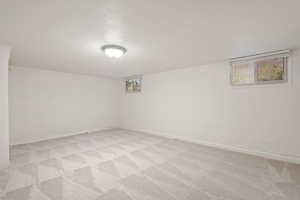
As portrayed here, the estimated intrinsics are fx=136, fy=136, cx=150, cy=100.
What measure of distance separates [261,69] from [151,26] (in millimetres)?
2764

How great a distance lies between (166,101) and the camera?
471cm

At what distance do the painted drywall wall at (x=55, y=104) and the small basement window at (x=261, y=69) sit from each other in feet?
15.9

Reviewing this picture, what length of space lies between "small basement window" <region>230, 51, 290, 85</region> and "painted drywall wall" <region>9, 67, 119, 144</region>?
4861 mm

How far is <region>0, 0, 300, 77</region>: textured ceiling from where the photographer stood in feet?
4.79

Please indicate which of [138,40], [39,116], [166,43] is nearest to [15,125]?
[39,116]

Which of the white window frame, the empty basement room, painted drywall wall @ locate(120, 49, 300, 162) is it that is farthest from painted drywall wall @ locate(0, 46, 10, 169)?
the white window frame

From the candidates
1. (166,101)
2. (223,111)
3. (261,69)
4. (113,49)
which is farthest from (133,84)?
(261,69)

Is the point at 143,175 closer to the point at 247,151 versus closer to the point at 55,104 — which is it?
the point at 247,151

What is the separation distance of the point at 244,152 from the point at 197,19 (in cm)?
318

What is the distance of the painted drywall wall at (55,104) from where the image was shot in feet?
12.8

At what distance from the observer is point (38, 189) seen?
1.87m

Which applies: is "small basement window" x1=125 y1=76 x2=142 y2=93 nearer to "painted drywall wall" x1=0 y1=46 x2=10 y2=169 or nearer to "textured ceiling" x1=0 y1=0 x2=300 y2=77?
"textured ceiling" x1=0 y1=0 x2=300 y2=77

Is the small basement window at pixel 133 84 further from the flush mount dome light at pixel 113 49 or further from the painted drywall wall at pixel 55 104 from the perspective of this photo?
the flush mount dome light at pixel 113 49

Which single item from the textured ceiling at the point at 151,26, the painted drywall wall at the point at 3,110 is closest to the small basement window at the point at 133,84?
the textured ceiling at the point at 151,26
